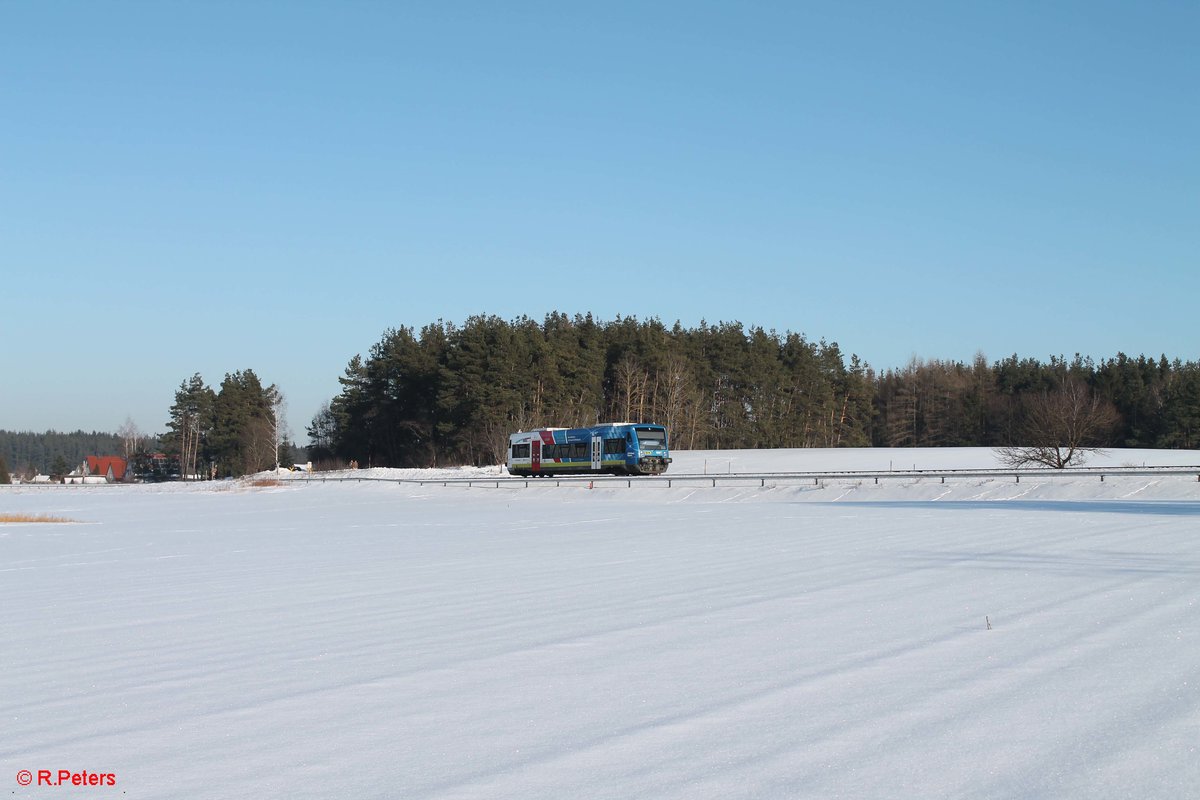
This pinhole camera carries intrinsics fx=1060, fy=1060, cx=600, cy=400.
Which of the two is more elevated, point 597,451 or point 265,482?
point 597,451

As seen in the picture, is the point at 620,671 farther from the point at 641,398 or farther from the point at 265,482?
the point at 641,398

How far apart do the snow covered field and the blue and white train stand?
115 ft

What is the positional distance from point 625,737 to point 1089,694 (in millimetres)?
3175

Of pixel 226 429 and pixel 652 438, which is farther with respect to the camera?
pixel 226 429

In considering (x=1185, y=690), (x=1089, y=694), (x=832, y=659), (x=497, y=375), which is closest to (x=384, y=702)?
(x=832, y=659)

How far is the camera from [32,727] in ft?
22.0

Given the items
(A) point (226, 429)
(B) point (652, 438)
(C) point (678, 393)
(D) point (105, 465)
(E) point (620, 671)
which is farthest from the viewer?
(D) point (105, 465)

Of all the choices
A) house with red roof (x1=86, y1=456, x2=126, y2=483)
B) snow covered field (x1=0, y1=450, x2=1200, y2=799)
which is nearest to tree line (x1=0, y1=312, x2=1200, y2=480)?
house with red roof (x1=86, y1=456, x2=126, y2=483)

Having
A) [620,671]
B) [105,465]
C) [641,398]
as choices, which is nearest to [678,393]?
[641,398]

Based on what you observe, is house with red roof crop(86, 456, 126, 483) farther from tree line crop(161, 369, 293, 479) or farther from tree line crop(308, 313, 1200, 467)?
tree line crop(308, 313, 1200, 467)

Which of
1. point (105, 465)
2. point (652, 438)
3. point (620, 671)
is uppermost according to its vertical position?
point (652, 438)

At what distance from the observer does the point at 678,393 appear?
87688mm

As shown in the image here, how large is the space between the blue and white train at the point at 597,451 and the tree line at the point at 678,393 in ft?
54.2

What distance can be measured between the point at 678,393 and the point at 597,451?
33082mm
